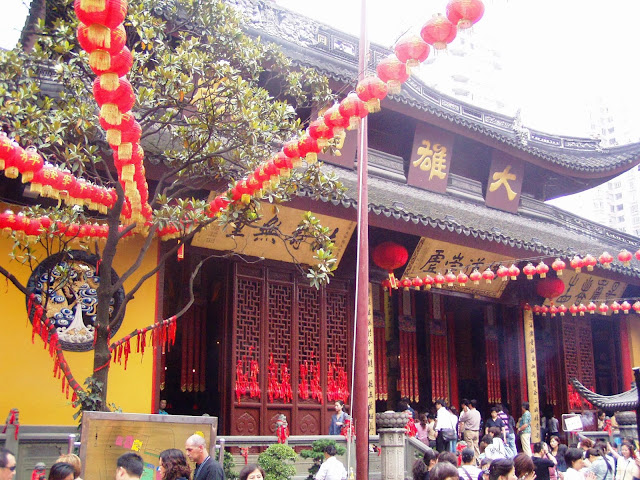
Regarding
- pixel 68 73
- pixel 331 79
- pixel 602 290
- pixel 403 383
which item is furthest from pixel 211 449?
pixel 602 290

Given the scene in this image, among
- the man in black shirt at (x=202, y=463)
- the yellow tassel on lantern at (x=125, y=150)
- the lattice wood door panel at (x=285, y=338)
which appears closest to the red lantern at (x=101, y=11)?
the yellow tassel on lantern at (x=125, y=150)

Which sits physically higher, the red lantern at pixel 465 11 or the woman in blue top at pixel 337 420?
the red lantern at pixel 465 11

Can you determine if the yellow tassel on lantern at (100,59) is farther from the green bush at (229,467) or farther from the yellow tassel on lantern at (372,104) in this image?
the green bush at (229,467)

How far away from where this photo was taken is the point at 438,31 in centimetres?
464

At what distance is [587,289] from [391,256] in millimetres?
5822

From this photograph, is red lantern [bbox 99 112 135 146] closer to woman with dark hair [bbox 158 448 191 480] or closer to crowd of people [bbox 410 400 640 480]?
woman with dark hair [bbox 158 448 191 480]

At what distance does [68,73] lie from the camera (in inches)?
263

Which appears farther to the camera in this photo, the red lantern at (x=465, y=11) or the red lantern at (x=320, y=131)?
the red lantern at (x=320, y=131)

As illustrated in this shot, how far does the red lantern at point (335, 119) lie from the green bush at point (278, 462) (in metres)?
3.87

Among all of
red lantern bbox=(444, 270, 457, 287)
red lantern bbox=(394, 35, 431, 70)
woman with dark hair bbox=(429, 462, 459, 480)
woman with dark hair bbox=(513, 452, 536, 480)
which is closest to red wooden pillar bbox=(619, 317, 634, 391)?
red lantern bbox=(444, 270, 457, 287)

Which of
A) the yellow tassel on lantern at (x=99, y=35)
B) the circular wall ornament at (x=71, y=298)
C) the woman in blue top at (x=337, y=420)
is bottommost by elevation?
the woman in blue top at (x=337, y=420)

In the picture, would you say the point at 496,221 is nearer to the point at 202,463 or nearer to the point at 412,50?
the point at 412,50

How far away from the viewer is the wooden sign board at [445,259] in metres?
12.0

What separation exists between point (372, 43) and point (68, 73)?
865cm
